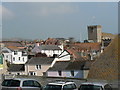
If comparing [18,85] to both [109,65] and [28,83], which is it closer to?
[28,83]

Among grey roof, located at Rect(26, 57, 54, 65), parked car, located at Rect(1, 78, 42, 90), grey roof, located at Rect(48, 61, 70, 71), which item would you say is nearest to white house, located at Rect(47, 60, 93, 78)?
grey roof, located at Rect(48, 61, 70, 71)

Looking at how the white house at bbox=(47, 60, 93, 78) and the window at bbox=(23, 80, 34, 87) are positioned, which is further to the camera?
the white house at bbox=(47, 60, 93, 78)

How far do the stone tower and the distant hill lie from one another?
11410 centimetres

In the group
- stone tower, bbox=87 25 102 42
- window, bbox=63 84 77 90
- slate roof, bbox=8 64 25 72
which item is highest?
stone tower, bbox=87 25 102 42

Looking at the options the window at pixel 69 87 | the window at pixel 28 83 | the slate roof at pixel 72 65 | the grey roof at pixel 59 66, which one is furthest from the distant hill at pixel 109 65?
the window at pixel 28 83

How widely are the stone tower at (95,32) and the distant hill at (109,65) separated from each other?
114 metres

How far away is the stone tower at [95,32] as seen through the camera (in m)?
150

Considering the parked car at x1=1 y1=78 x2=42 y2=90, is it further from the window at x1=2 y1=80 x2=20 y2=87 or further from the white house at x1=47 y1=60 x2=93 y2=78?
the white house at x1=47 y1=60 x2=93 y2=78

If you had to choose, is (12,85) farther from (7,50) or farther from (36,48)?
(36,48)

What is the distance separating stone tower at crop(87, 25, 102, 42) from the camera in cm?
14950

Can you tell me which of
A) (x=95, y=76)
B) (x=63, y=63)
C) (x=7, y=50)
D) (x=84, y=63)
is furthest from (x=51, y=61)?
(x=7, y=50)

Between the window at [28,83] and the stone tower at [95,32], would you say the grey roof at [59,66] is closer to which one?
the window at [28,83]

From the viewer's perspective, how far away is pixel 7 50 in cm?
8531

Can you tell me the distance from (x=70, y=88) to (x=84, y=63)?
3305cm
